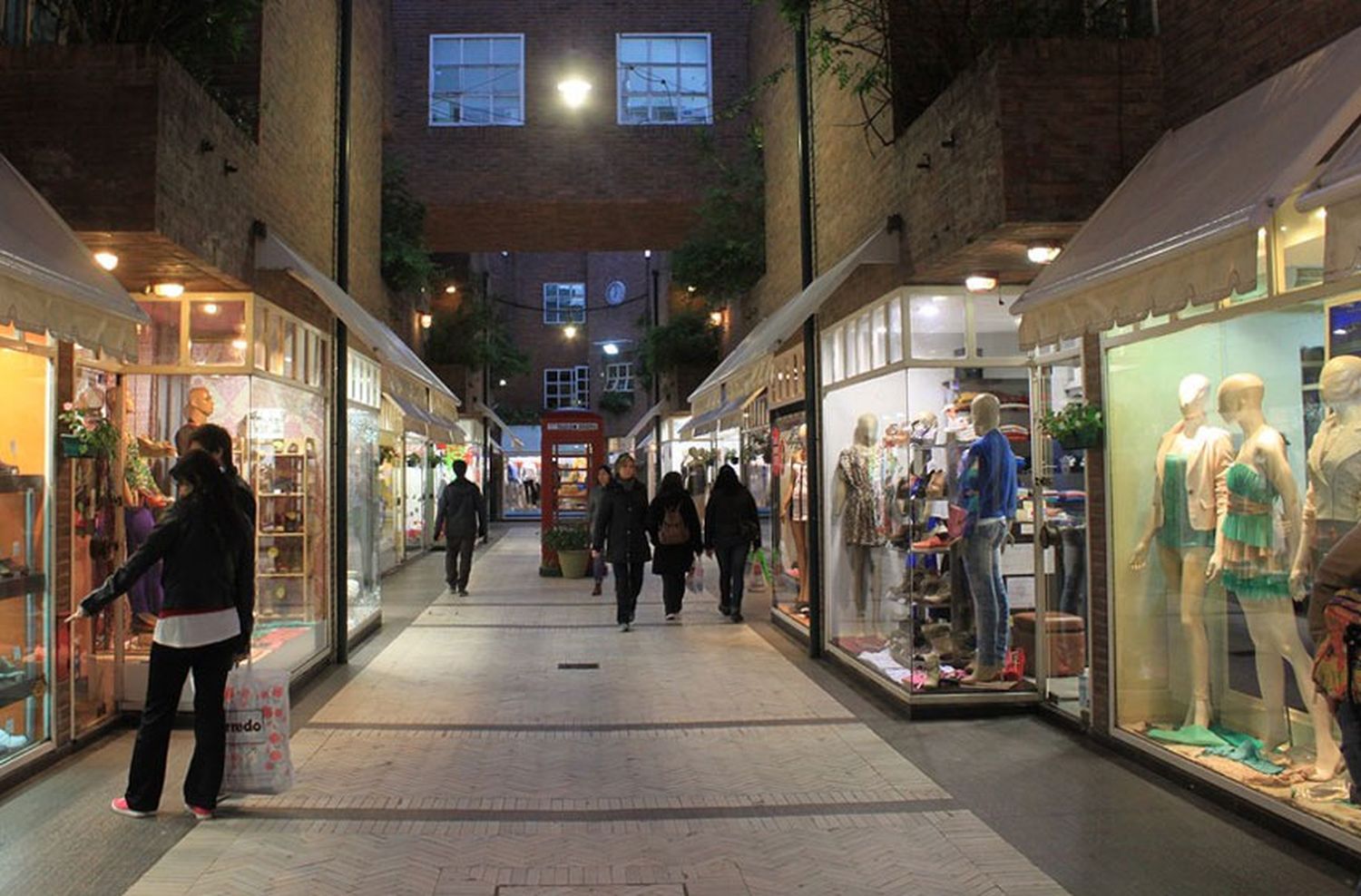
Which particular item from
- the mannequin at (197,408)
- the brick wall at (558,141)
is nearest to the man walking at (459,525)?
the brick wall at (558,141)

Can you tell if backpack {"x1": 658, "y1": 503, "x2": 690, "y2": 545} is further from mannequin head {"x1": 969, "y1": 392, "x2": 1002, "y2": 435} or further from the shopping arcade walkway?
mannequin head {"x1": 969, "y1": 392, "x2": 1002, "y2": 435}

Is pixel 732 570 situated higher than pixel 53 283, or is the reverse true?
pixel 53 283

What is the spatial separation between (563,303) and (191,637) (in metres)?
39.2

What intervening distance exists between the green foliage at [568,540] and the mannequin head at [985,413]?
31.0 ft

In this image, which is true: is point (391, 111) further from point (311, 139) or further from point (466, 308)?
point (311, 139)

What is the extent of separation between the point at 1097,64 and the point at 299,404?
6.04 m

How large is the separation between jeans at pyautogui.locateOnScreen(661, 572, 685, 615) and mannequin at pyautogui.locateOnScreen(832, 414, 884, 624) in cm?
296

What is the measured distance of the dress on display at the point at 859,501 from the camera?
791 cm

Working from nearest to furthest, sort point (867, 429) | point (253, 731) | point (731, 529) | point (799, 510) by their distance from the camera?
point (253, 731) < point (867, 429) < point (799, 510) < point (731, 529)

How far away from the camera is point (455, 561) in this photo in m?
13.6

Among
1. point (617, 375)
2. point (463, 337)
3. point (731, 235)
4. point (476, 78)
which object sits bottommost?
point (463, 337)

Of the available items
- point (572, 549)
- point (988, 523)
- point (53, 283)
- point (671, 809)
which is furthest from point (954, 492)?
point (572, 549)

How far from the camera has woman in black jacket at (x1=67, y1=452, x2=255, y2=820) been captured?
460cm

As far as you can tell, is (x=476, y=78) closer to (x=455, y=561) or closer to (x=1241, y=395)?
(x=455, y=561)
